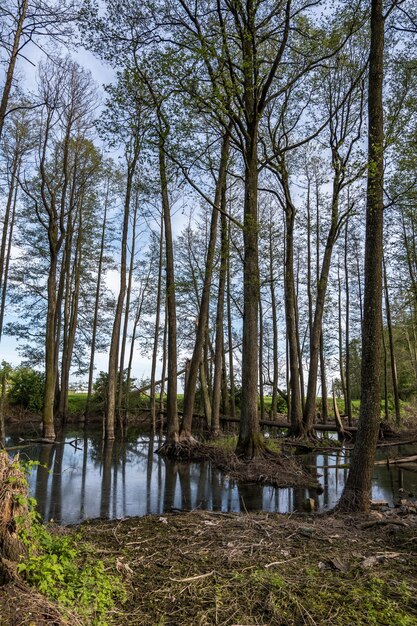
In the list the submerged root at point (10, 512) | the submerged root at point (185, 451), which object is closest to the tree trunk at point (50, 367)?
the submerged root at point (185, 451)

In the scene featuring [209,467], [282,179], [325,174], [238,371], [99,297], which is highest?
[325,174]

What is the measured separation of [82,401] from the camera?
2636 centimetres

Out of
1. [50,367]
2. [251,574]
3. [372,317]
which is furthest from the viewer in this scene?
[50,367]

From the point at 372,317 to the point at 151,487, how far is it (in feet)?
19.7

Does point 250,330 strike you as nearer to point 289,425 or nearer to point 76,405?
point 289,425

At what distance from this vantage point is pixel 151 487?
29.9 feet

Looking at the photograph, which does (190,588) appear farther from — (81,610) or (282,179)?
(282,179)

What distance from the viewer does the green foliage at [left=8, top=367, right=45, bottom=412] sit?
868 inches

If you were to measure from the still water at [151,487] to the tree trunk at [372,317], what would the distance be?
1.75 m

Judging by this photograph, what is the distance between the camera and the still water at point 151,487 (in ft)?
23.6

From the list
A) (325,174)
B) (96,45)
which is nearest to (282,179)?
(325,174)

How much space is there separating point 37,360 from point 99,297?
4.63 meters

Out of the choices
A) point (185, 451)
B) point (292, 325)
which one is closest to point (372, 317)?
point (185, 451)

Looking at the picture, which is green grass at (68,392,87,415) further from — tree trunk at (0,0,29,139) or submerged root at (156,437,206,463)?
tree trunk at (0,0,29,139)
